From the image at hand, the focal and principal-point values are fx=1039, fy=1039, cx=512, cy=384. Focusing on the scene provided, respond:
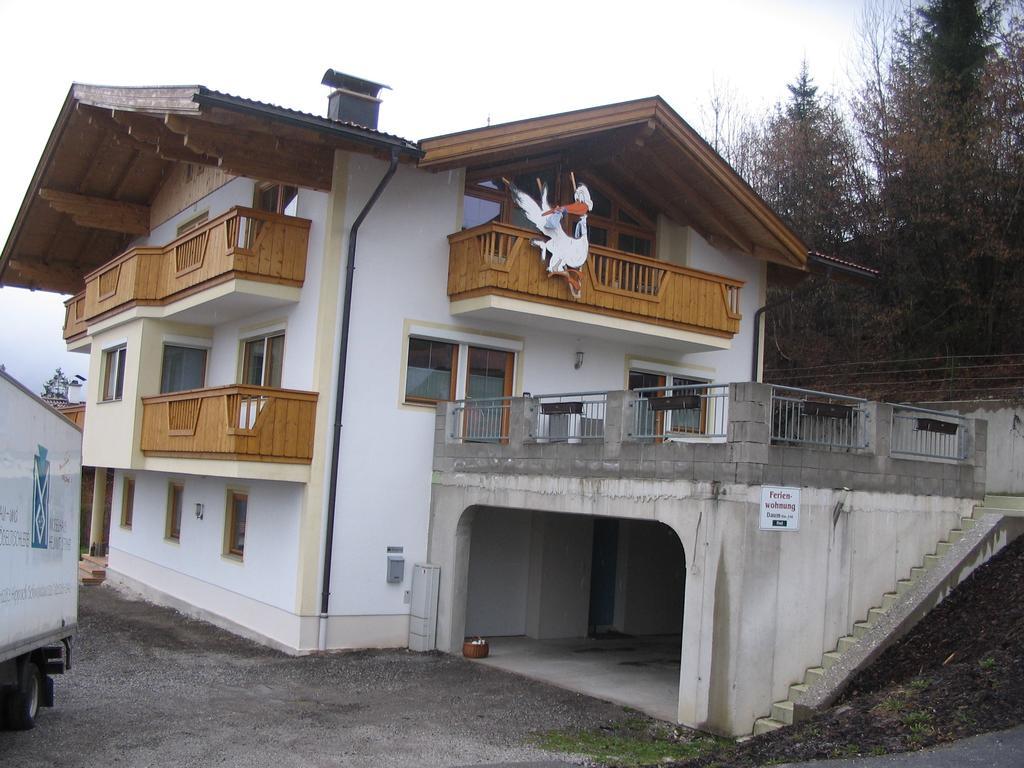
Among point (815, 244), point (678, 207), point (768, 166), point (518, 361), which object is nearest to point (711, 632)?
point (518, 361)

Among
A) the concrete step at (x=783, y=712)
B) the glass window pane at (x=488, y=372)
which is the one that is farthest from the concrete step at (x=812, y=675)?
the glass window pane at (x=488, y=372)

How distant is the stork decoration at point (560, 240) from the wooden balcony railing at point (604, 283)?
138mm

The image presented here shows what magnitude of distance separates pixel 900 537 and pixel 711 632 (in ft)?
12.1

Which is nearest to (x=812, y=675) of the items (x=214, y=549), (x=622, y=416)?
(x=622, y=416)

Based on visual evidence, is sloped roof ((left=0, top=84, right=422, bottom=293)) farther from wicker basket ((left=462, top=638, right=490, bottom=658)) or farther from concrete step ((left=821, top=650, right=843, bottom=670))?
concrete step ((left=821, top=650, right=843, bottom=670))

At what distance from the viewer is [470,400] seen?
16.9 m

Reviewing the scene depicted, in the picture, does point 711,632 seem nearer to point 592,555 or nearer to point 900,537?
point 900,537

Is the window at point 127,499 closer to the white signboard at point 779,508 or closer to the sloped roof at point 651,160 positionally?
the sloped roof at point 651,160

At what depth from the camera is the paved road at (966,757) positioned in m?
8.40

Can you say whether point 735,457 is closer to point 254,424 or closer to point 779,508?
point 779,508

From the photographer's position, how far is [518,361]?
18.8m

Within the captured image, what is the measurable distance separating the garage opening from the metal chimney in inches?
286

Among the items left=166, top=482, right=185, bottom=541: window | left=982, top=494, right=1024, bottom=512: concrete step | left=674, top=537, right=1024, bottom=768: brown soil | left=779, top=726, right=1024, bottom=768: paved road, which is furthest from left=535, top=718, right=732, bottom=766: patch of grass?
left=166, top=482, right=185, bottom=541: window

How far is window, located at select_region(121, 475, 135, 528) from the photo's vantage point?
2516 cm
